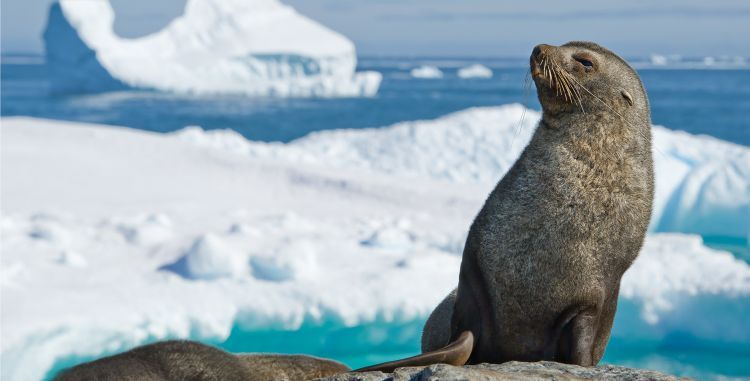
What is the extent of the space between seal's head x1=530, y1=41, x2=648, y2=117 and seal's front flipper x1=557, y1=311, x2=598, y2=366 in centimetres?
74

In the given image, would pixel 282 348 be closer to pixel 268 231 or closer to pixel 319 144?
pixel 268 231

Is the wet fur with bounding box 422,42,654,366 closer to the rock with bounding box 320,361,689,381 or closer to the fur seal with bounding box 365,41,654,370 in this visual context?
the fur seal with bounding box 365,41,654,370

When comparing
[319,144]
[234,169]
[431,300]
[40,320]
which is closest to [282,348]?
[431,300]

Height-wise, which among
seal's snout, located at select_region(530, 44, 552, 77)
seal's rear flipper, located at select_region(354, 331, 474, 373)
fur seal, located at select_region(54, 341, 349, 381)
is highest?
seal's snout, located at select_region(530, 44, 552, 77)

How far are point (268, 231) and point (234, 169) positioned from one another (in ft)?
11.1

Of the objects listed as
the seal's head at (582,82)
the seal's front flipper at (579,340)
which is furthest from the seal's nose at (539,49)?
the seal's front flipper at (579,340)

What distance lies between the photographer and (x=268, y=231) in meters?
8.29

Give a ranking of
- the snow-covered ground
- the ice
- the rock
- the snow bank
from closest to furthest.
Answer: the rock < the snow-covered ground < the ice < the snow bank

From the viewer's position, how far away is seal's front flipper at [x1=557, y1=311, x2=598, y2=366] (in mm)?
2906

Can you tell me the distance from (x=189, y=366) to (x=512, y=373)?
1.67m

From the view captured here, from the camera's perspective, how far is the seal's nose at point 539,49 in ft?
10.4

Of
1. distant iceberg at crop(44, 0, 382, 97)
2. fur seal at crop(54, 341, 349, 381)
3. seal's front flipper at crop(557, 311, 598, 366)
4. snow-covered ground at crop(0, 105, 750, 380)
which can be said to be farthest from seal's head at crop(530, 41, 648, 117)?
distant iceberg at crop(44, 0, 382, 97)

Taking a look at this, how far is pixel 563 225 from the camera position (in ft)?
9.84

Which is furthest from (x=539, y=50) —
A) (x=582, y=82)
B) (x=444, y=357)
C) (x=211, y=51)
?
(x=211, y=51)
